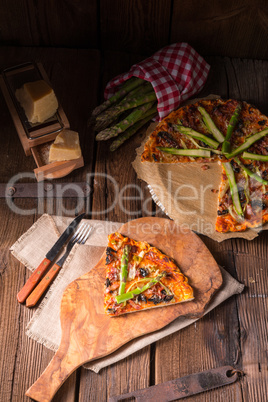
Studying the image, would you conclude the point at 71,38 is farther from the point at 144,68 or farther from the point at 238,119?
the point at 238,119

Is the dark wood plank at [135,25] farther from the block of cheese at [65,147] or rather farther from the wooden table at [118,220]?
the block of cheese at [65,147]

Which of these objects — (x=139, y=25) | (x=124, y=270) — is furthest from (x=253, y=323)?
(x=139, y=25)

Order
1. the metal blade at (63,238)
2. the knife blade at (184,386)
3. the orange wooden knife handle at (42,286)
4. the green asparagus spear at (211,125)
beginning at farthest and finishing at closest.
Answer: the green asparagus spear at (211,125) → the metal blade at (63,238) → the orange wooden knife handle at (42,286) → the knife blade at (184,386)

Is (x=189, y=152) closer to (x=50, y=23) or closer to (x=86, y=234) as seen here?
(x=86, y=234)

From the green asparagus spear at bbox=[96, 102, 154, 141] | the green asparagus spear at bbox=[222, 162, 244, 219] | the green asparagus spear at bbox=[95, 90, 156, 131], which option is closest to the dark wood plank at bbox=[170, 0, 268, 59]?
the green asparagus spear at bbox=[95, 90, 156, 131]

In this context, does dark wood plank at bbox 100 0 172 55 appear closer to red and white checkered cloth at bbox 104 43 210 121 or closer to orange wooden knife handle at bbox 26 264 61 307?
red and white checkered cloth at bbox 104 43 210 121

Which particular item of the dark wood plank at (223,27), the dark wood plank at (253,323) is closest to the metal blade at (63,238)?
the dark wood plank at (253,323)
